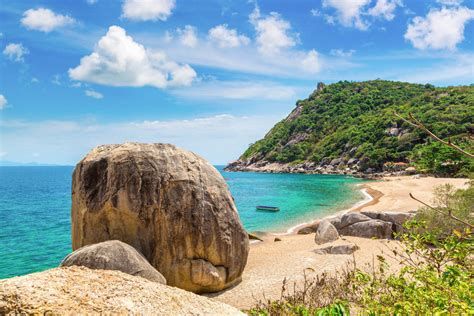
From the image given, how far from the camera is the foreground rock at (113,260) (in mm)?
9828

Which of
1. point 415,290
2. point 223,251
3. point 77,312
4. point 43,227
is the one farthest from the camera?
point 43,227

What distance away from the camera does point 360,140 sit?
320 ft

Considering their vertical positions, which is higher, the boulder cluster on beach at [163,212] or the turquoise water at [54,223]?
the boulder cluster on beach at [163,212]

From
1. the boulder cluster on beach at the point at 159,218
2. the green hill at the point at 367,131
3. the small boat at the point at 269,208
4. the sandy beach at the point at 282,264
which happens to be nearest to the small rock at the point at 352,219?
the sandy beach at the point at 282,264

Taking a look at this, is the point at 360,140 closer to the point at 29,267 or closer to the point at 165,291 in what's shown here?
the point at 29,267

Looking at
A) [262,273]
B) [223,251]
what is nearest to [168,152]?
[223,251]

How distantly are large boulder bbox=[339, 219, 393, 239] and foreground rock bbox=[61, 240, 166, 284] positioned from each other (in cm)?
1434

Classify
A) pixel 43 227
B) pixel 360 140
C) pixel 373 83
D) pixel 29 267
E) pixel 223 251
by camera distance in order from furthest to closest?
pixel 373 83 → pixel 360 140 → pixel 43 227 → pixel 29 267 → pixel 223 251

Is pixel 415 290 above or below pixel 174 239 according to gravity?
above

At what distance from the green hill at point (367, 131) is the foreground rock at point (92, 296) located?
45.7 meters

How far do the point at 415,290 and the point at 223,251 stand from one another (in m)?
8.78

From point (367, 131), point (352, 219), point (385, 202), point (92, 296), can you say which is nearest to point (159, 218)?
point (92, 296)

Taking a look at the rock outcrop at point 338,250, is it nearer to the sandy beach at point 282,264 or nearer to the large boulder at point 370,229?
the sandy beach at point 282,264

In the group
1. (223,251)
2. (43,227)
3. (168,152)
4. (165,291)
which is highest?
(168,152)
